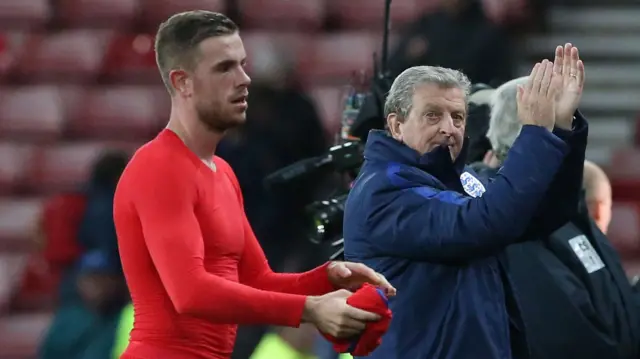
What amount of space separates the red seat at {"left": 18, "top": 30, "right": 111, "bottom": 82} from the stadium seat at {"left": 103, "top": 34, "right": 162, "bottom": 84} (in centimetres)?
5

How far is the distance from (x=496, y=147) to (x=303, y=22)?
3.57 metres

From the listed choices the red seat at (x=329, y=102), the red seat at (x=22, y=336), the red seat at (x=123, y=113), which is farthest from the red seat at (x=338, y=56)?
the red seat at (x=22, y=336)

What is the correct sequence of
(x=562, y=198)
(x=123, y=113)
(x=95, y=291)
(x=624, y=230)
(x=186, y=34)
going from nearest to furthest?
1. (x=186, y=34)
2. (x=562, y=198)
3. (x=95, y=291)
4. (x=624, y=230)
5. (x=123, y=113)

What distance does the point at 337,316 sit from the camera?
101 inches

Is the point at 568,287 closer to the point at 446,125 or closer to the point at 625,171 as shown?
the point at 446,125

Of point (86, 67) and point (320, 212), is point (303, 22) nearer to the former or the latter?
point (86, 67)

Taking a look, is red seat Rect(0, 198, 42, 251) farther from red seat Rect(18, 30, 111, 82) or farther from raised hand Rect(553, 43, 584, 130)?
raised hand Rect(553, 43, 584, 130)

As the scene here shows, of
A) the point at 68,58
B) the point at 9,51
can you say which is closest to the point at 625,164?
the point at 68,58

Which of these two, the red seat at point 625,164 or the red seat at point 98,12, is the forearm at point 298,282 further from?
the red seat at point 98,12

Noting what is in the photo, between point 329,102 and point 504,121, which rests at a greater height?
point 504,121

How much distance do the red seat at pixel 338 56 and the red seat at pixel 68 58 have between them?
43.1 inches

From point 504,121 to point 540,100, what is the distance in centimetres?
80

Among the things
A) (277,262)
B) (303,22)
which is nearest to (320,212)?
(277,262)

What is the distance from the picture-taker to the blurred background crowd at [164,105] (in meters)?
5.29
